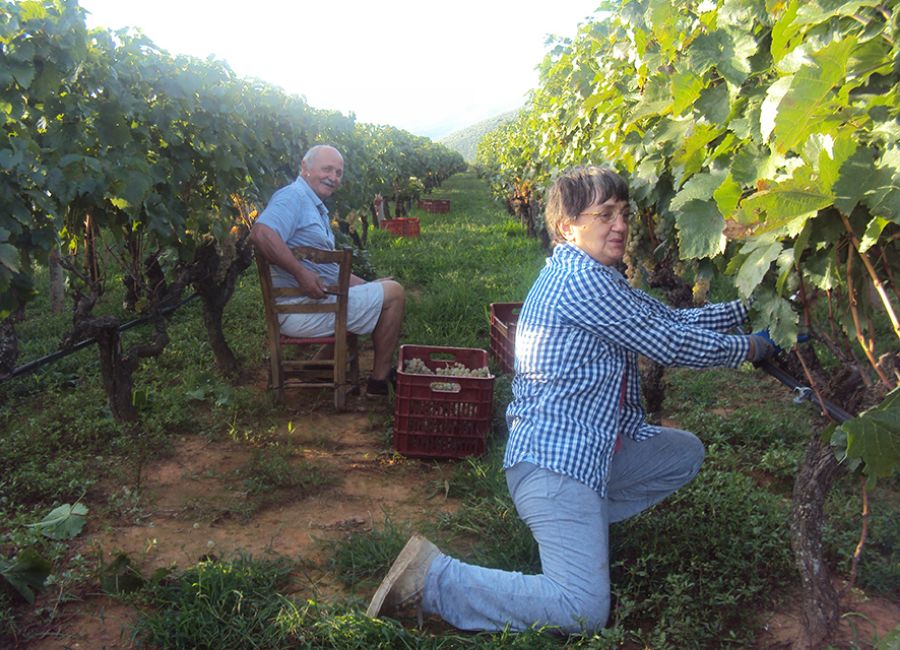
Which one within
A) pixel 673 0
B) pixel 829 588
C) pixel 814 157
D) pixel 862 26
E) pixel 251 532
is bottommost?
pixel 251 532

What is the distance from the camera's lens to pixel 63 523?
293 centimetres

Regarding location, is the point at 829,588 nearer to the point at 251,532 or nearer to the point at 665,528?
the point at 665,528

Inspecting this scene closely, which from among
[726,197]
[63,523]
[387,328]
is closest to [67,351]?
[63,523]

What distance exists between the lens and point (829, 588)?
2219 mm

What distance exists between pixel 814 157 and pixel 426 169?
2250 cm

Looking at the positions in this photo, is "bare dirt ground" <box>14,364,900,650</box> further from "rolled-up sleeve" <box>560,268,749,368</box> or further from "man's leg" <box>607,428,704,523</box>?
"rolled-up sleeve" <box>560,268,749,368</box>

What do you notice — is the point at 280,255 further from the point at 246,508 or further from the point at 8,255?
the point at 8,255

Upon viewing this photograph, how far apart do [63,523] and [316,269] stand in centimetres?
212

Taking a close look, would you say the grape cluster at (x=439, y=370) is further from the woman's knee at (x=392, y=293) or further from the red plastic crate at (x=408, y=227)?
the red plastic crate at (x=408, y=227)

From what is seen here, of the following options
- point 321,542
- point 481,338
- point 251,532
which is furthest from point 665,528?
point 481,338

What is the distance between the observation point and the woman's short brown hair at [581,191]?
2.33 meters

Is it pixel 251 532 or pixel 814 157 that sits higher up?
pixel 814 157

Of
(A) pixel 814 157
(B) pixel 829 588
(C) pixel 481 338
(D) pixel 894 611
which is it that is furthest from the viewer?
(C) pixel 481 338

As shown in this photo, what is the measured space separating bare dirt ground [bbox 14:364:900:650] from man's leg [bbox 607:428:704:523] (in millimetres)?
539
